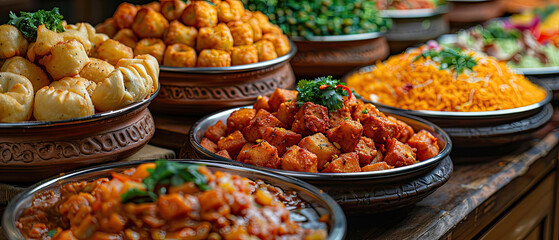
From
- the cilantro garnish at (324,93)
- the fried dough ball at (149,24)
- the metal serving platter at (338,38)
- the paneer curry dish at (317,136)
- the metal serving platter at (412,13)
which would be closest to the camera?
the paneer curry dish at (317,136)

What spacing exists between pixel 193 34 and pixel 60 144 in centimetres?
74

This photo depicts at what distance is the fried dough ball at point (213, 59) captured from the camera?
5.94 ft

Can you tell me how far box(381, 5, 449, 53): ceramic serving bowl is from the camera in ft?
11.5

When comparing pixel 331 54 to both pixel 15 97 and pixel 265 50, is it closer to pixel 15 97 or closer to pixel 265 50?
pixel 265 50

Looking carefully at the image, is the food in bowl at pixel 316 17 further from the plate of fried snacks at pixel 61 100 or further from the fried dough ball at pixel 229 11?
the plate of fried snacks at pixel 61 100

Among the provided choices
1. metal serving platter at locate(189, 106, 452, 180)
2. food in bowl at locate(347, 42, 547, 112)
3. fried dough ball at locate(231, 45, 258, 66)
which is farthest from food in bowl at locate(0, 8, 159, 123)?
food in bowl at locate(347, 42, 547, 112)

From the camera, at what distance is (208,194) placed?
2.88 feet

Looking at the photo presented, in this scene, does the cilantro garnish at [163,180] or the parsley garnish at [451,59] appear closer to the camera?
the cilantro garnish at [163,180]

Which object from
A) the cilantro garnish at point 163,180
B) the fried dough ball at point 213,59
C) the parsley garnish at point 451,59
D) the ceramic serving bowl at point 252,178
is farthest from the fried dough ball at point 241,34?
the cilantro garnish at point 163,180

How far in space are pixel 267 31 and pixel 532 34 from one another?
77.3 inches

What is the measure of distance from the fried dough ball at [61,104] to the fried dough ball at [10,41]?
18 centimetres

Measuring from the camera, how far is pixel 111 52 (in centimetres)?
156

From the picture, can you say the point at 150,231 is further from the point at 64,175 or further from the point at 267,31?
the point at 267,31

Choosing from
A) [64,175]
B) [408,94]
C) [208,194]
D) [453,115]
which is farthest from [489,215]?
[64,175]
